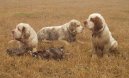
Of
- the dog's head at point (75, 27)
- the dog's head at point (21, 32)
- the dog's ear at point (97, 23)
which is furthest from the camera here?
the dog's head at point (75, 27)

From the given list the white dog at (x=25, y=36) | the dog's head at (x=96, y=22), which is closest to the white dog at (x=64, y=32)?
the white dog at (x=25, y=36)

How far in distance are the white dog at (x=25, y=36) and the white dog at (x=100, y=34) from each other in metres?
1.96

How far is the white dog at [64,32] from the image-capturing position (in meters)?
13.9

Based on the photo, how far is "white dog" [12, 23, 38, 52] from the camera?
36.0 ft

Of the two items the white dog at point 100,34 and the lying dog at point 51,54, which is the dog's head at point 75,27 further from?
the lying dog at point 51,54

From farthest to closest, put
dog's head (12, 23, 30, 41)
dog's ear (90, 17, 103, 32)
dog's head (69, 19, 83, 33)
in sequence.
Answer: dog's head (69, 19, 83, 33)
dog's head (12, 23, 30, 41)
dog's ear (90, 17, 103, 32)

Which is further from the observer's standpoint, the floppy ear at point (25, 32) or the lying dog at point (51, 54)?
the floppy ear at point (25, 32)

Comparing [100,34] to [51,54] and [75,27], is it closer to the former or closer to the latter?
[51,54]

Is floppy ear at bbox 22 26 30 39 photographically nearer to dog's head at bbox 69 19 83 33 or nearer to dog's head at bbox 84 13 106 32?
dog's head at bbox 84 13 106 32

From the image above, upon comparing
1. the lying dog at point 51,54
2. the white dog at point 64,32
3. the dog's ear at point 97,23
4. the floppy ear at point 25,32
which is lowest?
the lying dog at point 51,54

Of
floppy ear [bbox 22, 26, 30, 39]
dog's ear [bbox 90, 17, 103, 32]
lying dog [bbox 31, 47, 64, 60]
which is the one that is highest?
dog's ear [bbox 90, 17, 103, 32]

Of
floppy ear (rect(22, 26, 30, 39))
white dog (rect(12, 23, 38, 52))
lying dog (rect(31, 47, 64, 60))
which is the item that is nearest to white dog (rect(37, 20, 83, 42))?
white dog (rect(12, 23, 38, 52))

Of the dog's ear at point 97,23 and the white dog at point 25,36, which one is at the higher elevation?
the dog's ear at point 97,23

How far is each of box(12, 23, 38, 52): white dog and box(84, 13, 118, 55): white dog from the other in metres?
1.96
